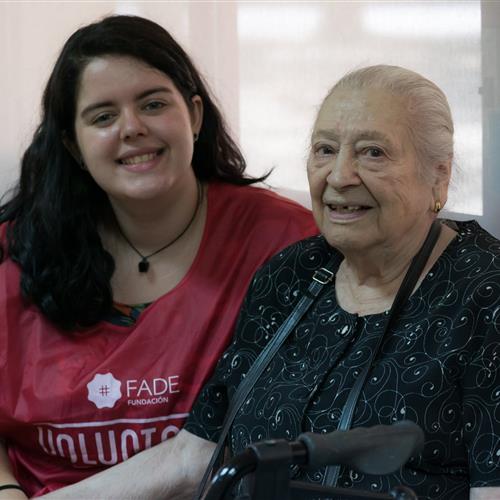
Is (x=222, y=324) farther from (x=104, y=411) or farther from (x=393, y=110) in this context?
(x=393, y=110)

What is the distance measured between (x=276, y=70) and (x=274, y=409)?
3.68ft

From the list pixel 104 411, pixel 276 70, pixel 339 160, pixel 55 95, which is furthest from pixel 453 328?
pixel 276 70

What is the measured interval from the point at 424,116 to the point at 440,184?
116 millimetres

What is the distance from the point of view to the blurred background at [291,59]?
2.12 m

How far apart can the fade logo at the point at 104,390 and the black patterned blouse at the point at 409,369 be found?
23 cm

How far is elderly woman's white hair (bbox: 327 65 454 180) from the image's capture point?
1477 millimetres

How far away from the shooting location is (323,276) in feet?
5.43

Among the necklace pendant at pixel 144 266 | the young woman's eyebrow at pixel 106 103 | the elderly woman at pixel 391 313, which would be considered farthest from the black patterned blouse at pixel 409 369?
the young woman's eyebrow at pixel 106 103

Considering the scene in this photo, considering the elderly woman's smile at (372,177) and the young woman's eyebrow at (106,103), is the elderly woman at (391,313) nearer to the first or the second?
the elderly woman's smile at (372,177)

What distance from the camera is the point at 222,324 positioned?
183cm

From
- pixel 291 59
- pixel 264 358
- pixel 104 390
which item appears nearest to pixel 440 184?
pixel 264 358

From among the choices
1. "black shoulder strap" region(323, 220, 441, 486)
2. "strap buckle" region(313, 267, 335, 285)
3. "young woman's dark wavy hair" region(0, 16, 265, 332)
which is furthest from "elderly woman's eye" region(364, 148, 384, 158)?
"young woman's dark wavy hair" region(0, 16, 265, 332)

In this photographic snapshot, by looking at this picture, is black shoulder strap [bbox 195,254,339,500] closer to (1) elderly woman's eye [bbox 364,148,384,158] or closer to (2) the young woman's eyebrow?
(1) elderly woman's eye [bbox 364,148,384,158]

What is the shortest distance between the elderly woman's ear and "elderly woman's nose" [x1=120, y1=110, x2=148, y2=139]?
0.59m
